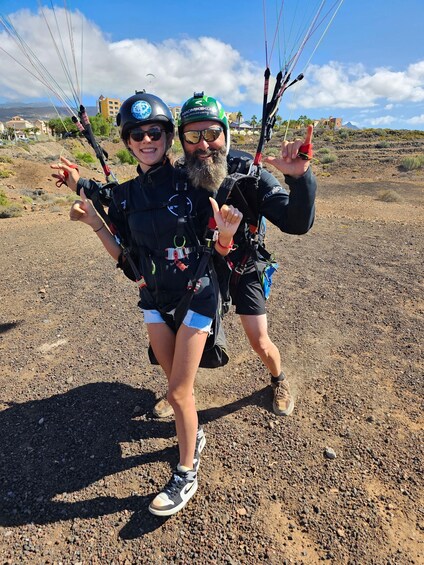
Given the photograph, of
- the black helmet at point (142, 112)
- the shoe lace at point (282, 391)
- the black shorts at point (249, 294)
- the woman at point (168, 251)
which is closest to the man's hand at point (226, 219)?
the woman at point (168, 251)

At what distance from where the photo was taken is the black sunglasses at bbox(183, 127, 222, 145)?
99.8 inches

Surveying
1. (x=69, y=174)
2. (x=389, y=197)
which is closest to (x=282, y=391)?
(x=69, y=174)

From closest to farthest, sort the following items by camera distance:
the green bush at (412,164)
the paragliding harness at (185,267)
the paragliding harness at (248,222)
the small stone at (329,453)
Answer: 1. the paragliding harness at (185,267)
2. the paragliding harness at (248,222)
3. the small stone at (329,453)
4. the green bush at (412,164)

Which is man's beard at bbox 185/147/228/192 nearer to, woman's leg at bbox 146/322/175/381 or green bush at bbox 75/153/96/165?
woman's leg at bbox 146/322/175/381

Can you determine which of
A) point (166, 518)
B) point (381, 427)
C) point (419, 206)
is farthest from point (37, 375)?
point (419, 206)

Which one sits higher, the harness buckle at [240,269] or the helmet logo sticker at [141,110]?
the helmet logo sticker at [141,110]

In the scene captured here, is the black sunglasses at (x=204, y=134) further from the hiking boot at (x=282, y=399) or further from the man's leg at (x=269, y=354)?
the hiking boot at (x=282, y=399)

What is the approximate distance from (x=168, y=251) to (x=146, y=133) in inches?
31.4

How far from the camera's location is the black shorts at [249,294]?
3121 mm

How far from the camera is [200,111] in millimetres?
2512

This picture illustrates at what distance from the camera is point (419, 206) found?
1352 cm

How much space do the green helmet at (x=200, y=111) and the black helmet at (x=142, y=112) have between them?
12cm

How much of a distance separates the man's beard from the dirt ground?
Result: 2091 millimetres

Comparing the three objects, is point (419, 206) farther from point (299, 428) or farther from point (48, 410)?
point (48, 410)
